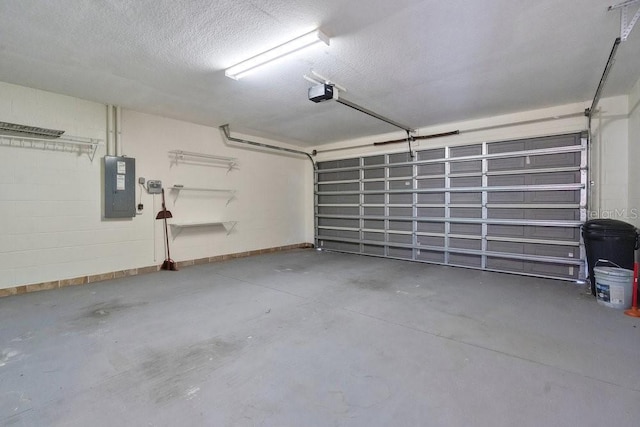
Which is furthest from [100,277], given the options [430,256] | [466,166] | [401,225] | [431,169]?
[466,166]

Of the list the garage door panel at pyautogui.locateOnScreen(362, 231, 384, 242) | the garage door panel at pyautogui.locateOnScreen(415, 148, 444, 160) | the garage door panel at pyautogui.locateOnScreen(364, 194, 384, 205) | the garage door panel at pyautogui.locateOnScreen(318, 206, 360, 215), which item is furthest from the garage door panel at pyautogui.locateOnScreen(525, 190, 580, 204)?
the garage door panel at pyautogui.locateOnScreen(318, 206, 360, 215)

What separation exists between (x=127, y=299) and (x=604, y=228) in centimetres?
586

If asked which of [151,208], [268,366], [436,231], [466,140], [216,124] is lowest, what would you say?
[268,366]

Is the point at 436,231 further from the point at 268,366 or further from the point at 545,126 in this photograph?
the point at 268,366

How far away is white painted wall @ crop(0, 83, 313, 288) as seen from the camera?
3838mm

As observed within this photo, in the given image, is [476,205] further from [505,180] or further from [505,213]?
[505,180]

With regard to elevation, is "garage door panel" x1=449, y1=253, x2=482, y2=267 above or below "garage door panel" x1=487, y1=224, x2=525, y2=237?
below

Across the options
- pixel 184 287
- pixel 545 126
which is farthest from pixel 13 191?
pixel 545 126

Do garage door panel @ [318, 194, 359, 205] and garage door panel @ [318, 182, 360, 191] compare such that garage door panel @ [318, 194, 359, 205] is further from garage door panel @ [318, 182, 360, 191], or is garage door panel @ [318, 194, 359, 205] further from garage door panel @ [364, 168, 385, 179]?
garage door panel @ [364, 168, 385, 179]

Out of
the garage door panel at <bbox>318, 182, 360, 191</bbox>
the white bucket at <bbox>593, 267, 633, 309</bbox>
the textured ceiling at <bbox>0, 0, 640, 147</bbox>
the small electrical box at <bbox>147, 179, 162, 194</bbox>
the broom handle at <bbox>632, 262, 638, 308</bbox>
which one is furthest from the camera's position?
the garage door panel at <bbox>318, 182, 360, 191</bbox>

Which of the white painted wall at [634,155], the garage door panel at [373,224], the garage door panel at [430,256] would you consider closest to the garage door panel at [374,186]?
the garage door panel at [373,224]

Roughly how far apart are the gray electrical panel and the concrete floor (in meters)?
1.27

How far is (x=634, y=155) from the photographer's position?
388 centimetres

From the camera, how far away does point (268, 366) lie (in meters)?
2.09
